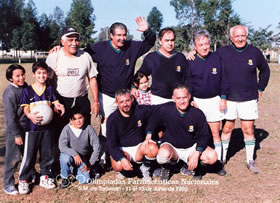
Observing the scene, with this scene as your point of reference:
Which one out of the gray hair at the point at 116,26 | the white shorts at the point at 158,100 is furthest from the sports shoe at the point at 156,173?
the gray hair at the point at 116,26

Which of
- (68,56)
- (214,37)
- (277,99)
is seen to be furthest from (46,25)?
(68,56)

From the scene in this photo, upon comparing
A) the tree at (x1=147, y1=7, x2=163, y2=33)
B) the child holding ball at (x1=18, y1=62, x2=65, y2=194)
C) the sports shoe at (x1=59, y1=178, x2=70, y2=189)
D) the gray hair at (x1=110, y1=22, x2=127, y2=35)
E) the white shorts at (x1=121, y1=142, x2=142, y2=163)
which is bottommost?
the sports shoe at (x1=59, y1=178, x2=70, y2=189)

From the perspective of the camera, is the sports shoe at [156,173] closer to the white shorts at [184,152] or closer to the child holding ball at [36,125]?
the white shorts at [184,152]

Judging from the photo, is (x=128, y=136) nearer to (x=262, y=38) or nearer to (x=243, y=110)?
(x=243, y=110)

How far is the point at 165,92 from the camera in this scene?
4953 mm

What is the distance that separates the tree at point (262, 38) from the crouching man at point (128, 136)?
52743mm

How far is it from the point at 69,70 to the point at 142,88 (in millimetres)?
1422

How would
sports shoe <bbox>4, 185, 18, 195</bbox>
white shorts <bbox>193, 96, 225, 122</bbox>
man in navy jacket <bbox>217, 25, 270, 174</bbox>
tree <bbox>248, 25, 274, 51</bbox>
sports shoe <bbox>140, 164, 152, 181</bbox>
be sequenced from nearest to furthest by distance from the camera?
sports shoe <bbox>4, 185, 18, 195</bbox> → sports shoe <bbox>140, 164, 152, 181</bbox> → man in navy jacket <bbox>217, 25, 270, 174</bbox> → white shorts <bbox>193, 96, 225, 122</bbox> → tree <bbox>248, 25, 274, 51</bbox>

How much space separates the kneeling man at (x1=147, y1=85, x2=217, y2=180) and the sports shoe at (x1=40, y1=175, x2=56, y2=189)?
67.8 inches

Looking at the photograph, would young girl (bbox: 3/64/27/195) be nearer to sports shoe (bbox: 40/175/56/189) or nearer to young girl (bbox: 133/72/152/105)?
sports shoe (bbox: 40/175/56/189)

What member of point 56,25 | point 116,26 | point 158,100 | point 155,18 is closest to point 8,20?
point 56,25

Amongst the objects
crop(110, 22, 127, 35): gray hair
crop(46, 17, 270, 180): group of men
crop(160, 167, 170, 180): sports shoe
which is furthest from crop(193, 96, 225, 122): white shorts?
crop(110, 22, 127, 35): gray hair

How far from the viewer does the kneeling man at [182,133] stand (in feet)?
15.1

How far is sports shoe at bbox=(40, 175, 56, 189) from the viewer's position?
450cm
